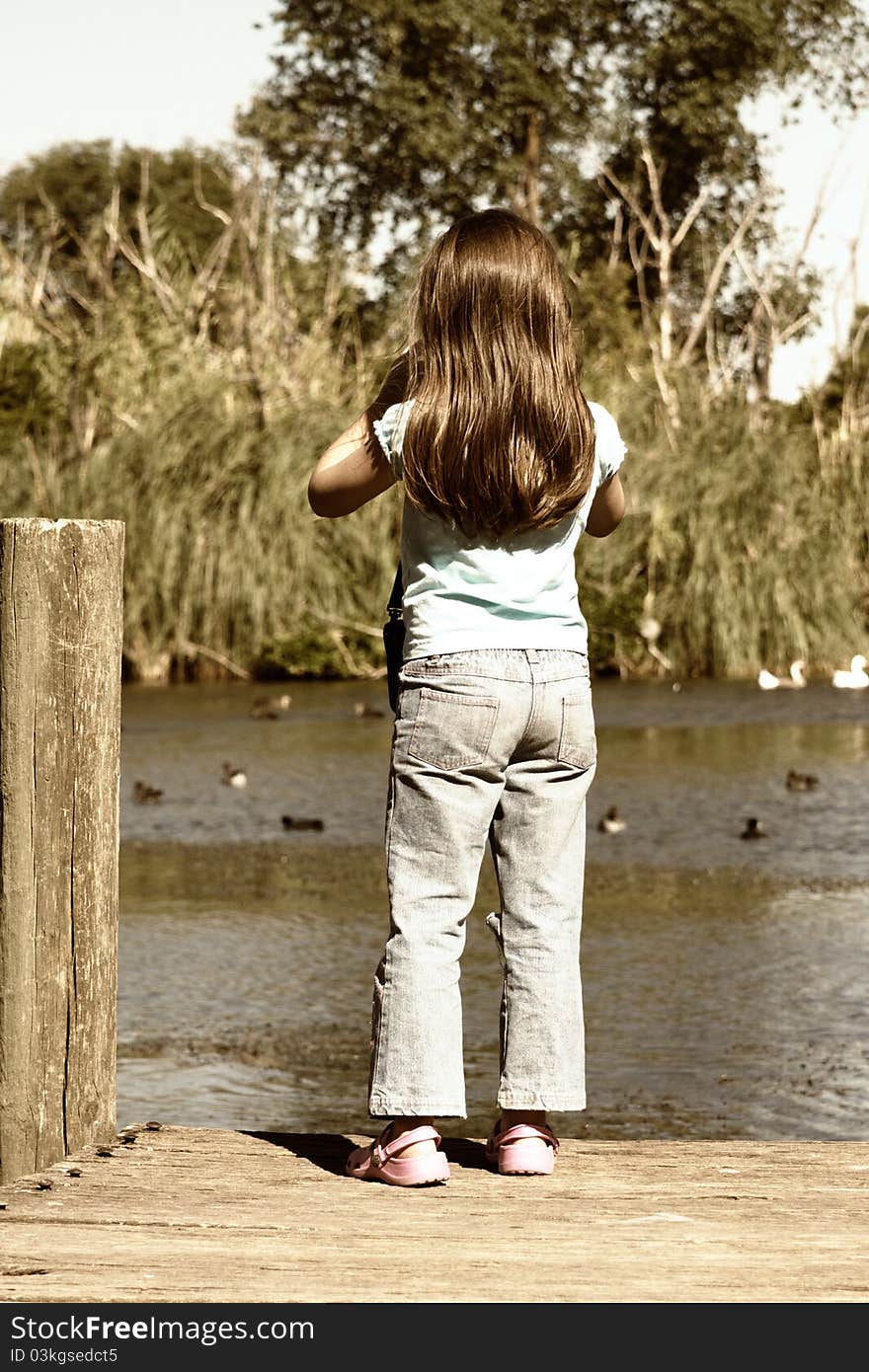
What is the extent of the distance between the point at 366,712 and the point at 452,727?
13.3 meters

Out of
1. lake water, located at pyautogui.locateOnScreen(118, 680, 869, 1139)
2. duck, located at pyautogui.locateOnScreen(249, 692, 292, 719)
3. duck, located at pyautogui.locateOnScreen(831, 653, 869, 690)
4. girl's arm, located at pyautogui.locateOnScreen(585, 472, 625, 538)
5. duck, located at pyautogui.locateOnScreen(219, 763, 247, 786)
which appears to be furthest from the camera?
duck, located at pyautogui.locateOnScreen(831, 653, 869, 690)

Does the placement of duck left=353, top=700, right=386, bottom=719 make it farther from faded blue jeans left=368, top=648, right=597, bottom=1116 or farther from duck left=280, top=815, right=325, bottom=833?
faded blue jeans left=368, top=648, right=597, bottom=1116

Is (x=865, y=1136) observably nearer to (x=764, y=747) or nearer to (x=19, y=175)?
(x=764, y=747)

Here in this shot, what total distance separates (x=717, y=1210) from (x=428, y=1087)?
0.51 metres

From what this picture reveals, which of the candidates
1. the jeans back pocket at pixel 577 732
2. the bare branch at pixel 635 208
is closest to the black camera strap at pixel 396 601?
the jeans back pocket at pixel 577 732

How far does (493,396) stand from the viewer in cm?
353

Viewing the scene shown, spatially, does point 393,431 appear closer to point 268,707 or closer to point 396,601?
point 396,601

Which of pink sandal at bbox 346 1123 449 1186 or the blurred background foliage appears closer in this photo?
pink sandal at bbox 346 1123 449 1186

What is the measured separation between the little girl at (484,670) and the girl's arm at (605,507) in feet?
0.17

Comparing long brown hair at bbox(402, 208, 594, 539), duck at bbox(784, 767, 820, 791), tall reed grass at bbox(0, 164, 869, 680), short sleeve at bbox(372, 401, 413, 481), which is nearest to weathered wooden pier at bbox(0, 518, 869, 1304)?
short sleeve at bbox(372, 401, 413, 481)

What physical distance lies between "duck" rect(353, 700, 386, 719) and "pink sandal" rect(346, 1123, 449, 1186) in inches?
511

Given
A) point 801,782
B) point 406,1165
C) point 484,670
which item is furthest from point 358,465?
point 801,782

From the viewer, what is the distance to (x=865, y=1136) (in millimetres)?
5172

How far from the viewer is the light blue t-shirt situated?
3.59 metres
